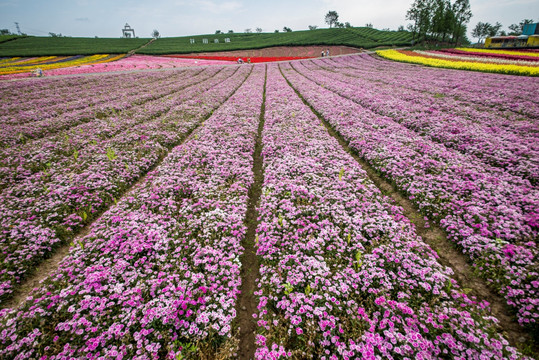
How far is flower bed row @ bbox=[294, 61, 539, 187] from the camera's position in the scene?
950 cm

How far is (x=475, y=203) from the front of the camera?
23.2ft

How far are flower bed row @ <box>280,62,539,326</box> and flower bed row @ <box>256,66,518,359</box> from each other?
39.7 inches

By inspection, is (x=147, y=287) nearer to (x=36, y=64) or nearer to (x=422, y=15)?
(x=36, y=64)

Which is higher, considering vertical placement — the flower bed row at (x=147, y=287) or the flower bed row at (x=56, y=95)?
the flower bed row at (x=56, y=95)

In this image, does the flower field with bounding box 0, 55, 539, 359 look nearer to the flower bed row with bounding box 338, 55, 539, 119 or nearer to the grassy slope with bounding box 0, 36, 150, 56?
the flower bed row with bounding box 338, 55, 539, 119

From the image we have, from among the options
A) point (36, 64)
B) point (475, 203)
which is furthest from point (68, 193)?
point (36, 64)

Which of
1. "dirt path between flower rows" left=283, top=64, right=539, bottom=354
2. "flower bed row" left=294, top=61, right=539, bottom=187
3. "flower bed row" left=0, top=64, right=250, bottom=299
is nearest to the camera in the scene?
"dirt path between flower rows" left=283, top=64, right=539, bottom=354

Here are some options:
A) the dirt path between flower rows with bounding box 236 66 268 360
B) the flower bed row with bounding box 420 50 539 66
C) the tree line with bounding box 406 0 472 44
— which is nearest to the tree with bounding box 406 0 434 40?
the tree line with bounding box 406 0 472 44

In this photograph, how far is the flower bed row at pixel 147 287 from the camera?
4199mm

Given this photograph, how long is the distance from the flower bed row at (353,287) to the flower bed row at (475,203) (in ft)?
3.31

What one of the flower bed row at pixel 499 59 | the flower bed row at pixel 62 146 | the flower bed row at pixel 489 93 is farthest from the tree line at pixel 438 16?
the flower bed row at pixel 62 146

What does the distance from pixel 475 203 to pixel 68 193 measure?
14.3 metres

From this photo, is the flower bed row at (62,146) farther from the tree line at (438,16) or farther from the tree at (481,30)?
the tree at (481,30)

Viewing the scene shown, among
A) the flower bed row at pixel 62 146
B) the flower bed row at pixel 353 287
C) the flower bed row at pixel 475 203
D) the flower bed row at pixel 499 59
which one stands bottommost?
the flower bed row at pixel 353 287
